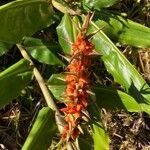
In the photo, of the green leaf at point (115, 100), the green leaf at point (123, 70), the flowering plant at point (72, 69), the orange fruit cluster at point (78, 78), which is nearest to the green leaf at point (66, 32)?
the flowering plant at point (72, 69)

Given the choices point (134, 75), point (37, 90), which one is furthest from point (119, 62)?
point (37, 90)

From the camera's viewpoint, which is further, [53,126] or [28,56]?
[28,56]

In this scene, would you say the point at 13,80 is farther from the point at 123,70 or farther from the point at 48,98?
the point at 123,70

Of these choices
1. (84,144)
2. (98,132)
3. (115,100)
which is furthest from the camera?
(115,100)

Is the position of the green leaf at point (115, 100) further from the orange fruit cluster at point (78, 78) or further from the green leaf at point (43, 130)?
the orange fruit cluster at point (78, 78)

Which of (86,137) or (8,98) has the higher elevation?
(8,98)

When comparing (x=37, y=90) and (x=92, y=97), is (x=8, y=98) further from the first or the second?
(x=37, y=90)

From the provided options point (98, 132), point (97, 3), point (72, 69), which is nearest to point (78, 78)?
point (72, 69)
